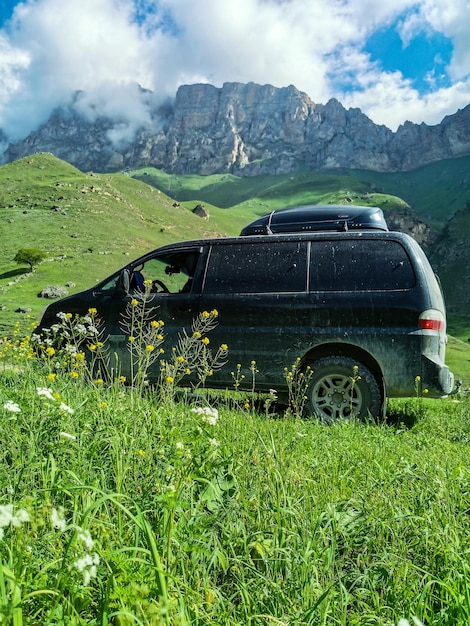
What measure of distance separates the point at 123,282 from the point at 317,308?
121 inches

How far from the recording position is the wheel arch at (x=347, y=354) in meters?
6.52

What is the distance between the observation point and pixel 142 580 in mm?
1674

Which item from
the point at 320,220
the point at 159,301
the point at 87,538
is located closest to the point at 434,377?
the point at 320,220

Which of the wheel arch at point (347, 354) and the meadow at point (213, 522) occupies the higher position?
the wheel arch at point (347, 354)

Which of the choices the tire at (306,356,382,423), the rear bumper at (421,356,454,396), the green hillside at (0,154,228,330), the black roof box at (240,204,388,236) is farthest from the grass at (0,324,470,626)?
the green hillside at (0,154,228,330)

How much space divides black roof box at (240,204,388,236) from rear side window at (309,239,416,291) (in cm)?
81

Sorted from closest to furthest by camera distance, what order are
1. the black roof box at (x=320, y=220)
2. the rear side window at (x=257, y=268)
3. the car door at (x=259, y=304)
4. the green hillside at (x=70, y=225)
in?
the car door at (x=259, y=304)
the rear side window at (x=257, y=268)
the black roof box at (x=320, y=220)
the green hillside at (x=70, y=225)

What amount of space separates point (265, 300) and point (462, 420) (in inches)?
128

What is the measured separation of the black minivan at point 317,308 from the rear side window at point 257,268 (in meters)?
0.02

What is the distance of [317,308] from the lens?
6645 mm

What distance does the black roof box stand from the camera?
7.79 meters

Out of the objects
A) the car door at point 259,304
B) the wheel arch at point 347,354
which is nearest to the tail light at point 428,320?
the wheel arch at point 347,354

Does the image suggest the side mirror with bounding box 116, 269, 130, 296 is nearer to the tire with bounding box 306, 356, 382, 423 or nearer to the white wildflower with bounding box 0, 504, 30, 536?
the tire with bounding box 306, 356, 382, 423

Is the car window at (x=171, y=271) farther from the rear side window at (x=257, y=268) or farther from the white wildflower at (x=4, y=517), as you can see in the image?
the white wildflower at (x=4, y=517)
